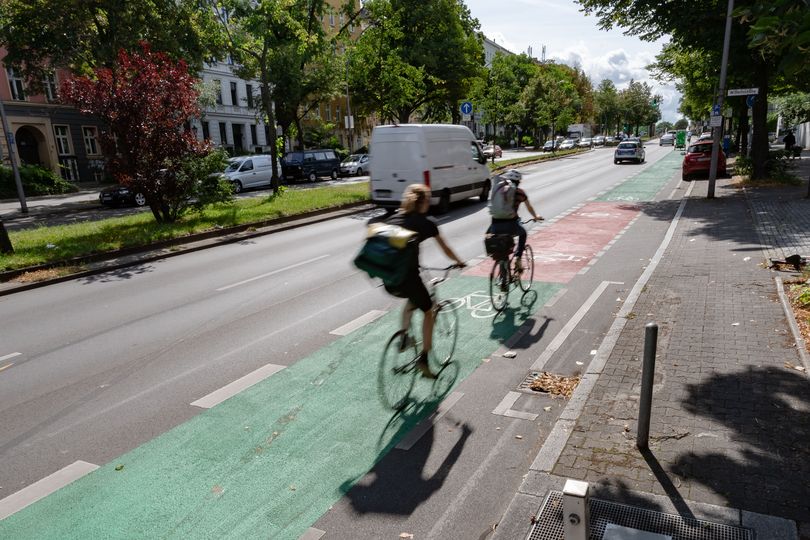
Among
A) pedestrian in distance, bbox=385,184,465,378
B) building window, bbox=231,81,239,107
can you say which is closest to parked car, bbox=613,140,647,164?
building window, bbox=231,81,239,107

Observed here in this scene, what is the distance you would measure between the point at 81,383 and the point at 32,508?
7.46 ft

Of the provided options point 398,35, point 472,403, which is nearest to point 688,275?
point 472,403

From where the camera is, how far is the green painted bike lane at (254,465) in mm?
3627

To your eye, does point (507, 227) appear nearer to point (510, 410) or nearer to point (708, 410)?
point (510, 410)

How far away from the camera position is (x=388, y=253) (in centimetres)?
466

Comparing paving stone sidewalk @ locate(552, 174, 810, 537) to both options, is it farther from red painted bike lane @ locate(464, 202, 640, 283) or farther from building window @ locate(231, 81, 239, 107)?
building window @ locate(231, 81, 239, 107)

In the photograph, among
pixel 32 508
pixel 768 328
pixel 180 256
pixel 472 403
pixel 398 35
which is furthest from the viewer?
pixel 398 35

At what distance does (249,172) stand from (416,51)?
16.7 metres

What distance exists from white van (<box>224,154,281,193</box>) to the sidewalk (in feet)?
83.8

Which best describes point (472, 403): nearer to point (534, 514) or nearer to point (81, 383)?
point (534, 514)

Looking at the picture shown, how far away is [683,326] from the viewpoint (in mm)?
6590

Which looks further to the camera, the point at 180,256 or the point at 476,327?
the point at 180,256

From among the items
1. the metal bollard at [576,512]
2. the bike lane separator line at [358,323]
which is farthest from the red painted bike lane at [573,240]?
the metal bollard at [576,512]

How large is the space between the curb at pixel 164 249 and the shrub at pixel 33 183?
74.8 feet
